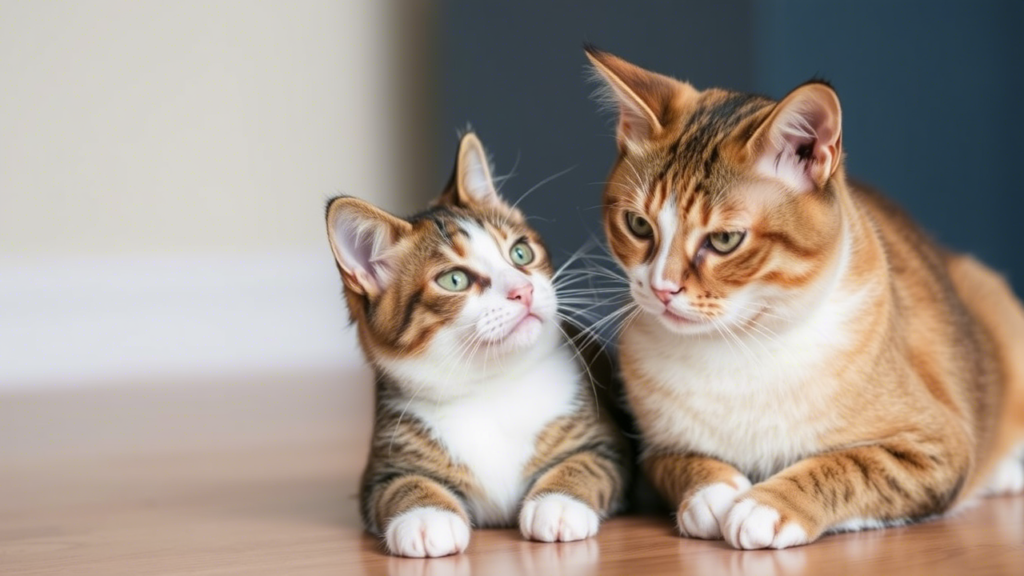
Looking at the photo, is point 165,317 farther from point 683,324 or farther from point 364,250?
point 683,324

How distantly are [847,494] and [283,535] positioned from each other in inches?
40.8

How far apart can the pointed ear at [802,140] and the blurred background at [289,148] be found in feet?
5.11

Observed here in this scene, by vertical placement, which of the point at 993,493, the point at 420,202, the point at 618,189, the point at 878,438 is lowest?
the point at 420,202

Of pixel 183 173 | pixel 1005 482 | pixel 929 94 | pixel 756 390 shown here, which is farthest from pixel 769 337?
pixel 183 173

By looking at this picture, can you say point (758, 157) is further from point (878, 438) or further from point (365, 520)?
point (365, 520)

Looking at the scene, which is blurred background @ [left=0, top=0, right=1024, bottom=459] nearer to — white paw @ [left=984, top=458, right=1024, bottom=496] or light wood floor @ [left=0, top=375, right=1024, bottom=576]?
light wood floor @ [left=0, top=375, right=1024, bottom=576]

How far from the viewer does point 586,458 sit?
2.15 meters

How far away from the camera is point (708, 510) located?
1930 millimetres

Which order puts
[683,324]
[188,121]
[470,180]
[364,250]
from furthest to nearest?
Answer: 1. [188,121]
2. [470,180]
3. [364,250]
4. [683,324]

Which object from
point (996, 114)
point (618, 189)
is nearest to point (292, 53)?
point (996, 114)

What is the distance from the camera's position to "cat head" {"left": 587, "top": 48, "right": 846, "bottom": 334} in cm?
187

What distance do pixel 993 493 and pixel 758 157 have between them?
1065 mm

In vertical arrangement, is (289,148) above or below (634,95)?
below

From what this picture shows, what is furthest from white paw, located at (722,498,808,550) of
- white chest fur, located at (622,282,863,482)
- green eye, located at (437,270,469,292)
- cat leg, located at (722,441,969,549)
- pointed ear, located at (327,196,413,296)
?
pointed ear, located at (327,196,413,296)
